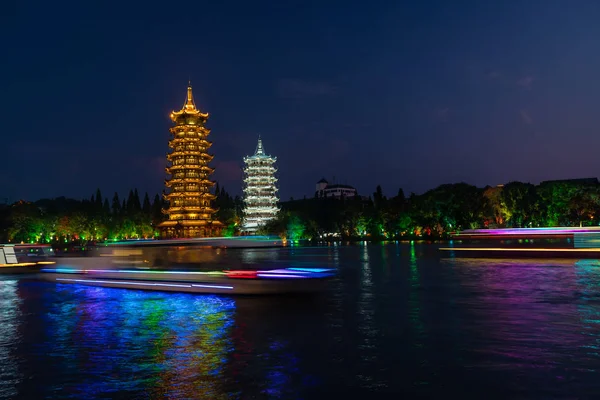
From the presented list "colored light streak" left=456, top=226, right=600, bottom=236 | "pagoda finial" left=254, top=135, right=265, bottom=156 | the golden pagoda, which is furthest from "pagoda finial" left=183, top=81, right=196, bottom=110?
"colored light streak" left=456, top=226, right=600, bottom=236

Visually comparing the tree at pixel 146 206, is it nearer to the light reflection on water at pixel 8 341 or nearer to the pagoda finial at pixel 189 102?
the pagoda finial at pixel 189 102

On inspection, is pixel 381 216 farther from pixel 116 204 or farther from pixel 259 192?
pixel 116 204

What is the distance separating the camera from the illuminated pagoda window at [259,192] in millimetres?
122438

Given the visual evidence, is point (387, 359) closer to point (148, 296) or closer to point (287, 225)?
point (148, 296)

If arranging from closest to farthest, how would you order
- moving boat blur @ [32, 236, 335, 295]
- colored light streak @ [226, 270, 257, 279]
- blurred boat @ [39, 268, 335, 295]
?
blurred boat @ [39, 268, 335, 295] < moving boat blur @ [32, 236, 335, 295] < colored light streak @ [226, 270, 257, 279]

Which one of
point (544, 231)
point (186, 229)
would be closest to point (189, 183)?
point (186, 229)

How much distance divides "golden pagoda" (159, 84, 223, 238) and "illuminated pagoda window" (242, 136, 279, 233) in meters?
24.9

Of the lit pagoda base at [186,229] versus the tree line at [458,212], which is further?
the lit pagoda base at [186,229]

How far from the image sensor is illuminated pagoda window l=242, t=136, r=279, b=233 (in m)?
122

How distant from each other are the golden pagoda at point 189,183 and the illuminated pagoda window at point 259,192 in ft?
81.5

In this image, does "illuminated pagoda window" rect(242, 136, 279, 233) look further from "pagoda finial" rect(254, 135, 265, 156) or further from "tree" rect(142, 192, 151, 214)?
"tree" rect(142, 192, 151, 214)

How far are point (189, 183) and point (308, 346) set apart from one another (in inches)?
3409

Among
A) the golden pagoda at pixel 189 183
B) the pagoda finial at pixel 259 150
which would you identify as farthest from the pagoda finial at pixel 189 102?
the pagoda finial at pixel 259 150

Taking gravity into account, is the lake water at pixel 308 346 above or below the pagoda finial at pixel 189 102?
below
